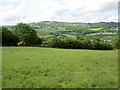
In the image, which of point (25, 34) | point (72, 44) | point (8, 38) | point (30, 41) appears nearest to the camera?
point (8, 38)

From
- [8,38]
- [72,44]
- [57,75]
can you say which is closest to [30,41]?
[8,38]

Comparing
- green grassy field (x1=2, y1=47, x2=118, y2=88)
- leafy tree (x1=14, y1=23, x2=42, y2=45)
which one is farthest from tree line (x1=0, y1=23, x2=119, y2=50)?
green grassy field (x1=2, y1=47, x2=118, y2=88)

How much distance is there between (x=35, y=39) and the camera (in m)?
78.9

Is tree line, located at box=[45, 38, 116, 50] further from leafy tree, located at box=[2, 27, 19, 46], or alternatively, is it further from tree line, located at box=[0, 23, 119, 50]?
leafy tree, located at box=[2, 27, 19, 46]

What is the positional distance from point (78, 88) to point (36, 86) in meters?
2.82

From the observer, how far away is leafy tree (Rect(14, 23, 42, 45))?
7381 cm

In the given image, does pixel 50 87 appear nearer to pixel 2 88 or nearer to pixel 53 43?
pixel 2 88

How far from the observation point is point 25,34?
72.9 metres

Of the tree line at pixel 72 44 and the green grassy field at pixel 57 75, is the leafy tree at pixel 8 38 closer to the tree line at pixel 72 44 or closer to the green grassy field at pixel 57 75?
the tree line at pixel 72 44

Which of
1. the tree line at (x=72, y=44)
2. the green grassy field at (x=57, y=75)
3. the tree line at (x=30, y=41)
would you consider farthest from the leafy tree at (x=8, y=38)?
the green grassy field at (x=57, y=75)

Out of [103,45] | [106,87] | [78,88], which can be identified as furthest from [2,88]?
[103,45]

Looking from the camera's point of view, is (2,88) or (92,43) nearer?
(2,88)

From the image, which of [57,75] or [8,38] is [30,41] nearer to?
[8,38]

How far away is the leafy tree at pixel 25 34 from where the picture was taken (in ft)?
242
